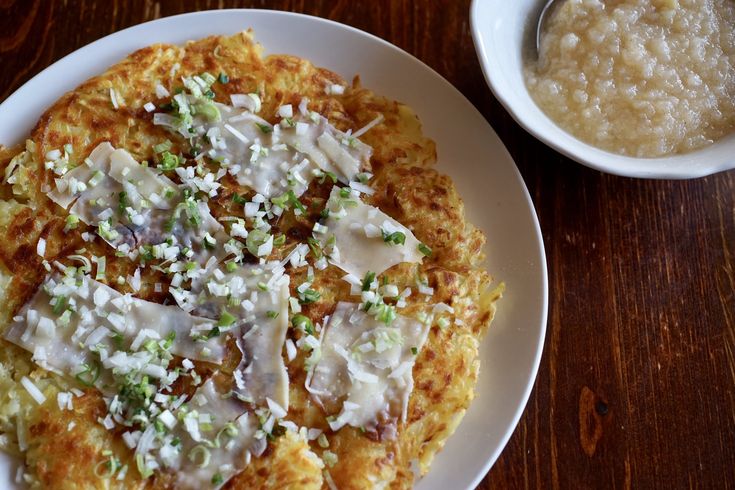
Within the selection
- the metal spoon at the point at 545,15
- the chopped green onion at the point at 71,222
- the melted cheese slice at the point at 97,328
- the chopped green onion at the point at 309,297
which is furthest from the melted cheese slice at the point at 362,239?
the metal spoon at the point at 545,15

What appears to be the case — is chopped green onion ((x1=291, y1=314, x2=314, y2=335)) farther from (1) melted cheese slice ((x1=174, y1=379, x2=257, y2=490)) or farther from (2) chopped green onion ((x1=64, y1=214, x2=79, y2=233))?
(2) chopped green onion ((x1=64, y1=214, x2=79, y2=233))

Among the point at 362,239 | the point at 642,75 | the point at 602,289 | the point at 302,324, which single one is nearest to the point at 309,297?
the point at 302,324

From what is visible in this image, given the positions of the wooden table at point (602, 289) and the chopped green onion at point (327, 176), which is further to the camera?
the wooden table at point (602, 289)

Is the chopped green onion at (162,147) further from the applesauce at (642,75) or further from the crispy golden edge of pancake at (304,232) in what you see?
the applesauce at (642,75)

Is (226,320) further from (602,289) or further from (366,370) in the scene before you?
(602,289)

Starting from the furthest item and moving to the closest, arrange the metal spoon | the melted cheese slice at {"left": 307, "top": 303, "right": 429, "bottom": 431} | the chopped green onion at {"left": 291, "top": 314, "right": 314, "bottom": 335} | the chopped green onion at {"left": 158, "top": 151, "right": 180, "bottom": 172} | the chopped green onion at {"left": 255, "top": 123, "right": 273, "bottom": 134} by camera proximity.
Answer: the metal spoon, the chopped green onion at {"left": 255, "top": 123, "right": 273, "bottom": 134}, the chopped green onion at {"left": 158, "top": 151, "right": 180, "bottom": 172}, the chopped green onion at {"left": 291, "top": 314, "right": 314, "bottom": 335}, the melted cheese slice at {"left": 307, "top": 303, "right": 429, "bottom": 431}

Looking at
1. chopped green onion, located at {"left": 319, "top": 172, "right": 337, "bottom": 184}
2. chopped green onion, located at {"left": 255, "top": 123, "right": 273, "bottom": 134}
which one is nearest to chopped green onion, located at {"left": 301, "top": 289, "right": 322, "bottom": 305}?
chopped green onion, located at {"left": 319, "top": 172, "right": 337, "bottom": 184}

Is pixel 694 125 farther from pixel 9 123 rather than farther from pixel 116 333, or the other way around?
pixel 9 123
